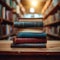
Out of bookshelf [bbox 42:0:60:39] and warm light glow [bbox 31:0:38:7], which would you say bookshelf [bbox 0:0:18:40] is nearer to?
bookshelf [bbox 42:0:60:39]

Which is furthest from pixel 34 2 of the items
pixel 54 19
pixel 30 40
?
pixel 30 40

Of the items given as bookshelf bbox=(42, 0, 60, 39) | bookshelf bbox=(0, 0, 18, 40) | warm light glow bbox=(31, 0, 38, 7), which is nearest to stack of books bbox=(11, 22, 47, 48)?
bookshelf bbox=(42, 0, 60, 39)

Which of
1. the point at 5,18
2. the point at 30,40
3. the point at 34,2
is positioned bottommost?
the point at 30,40

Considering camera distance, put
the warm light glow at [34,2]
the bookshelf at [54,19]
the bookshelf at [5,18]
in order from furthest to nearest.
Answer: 1. the warm light glow at [34,2]
2. the bookshelf at [54,19]
3. the bookshelf at [5,18]

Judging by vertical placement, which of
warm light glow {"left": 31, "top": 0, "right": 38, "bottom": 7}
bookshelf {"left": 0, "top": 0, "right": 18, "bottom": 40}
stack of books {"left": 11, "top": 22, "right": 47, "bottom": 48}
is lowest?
stack of books {"left": 11, "top": 22, "right": 47, "bottom": 48}

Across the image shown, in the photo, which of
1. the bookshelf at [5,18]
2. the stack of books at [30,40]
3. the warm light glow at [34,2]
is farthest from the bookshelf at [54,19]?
the warm light glow at [34,2]

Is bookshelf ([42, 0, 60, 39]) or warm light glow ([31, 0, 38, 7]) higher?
warm light glow ([31, 0, 38, 7])

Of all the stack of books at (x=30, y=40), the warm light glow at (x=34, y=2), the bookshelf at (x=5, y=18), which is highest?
the warm light glow at (x=34, y=2)

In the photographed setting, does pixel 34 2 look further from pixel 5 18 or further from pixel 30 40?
pixel 30 40

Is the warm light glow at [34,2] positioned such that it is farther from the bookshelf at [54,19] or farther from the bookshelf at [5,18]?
the bookshelf at [5,18]
